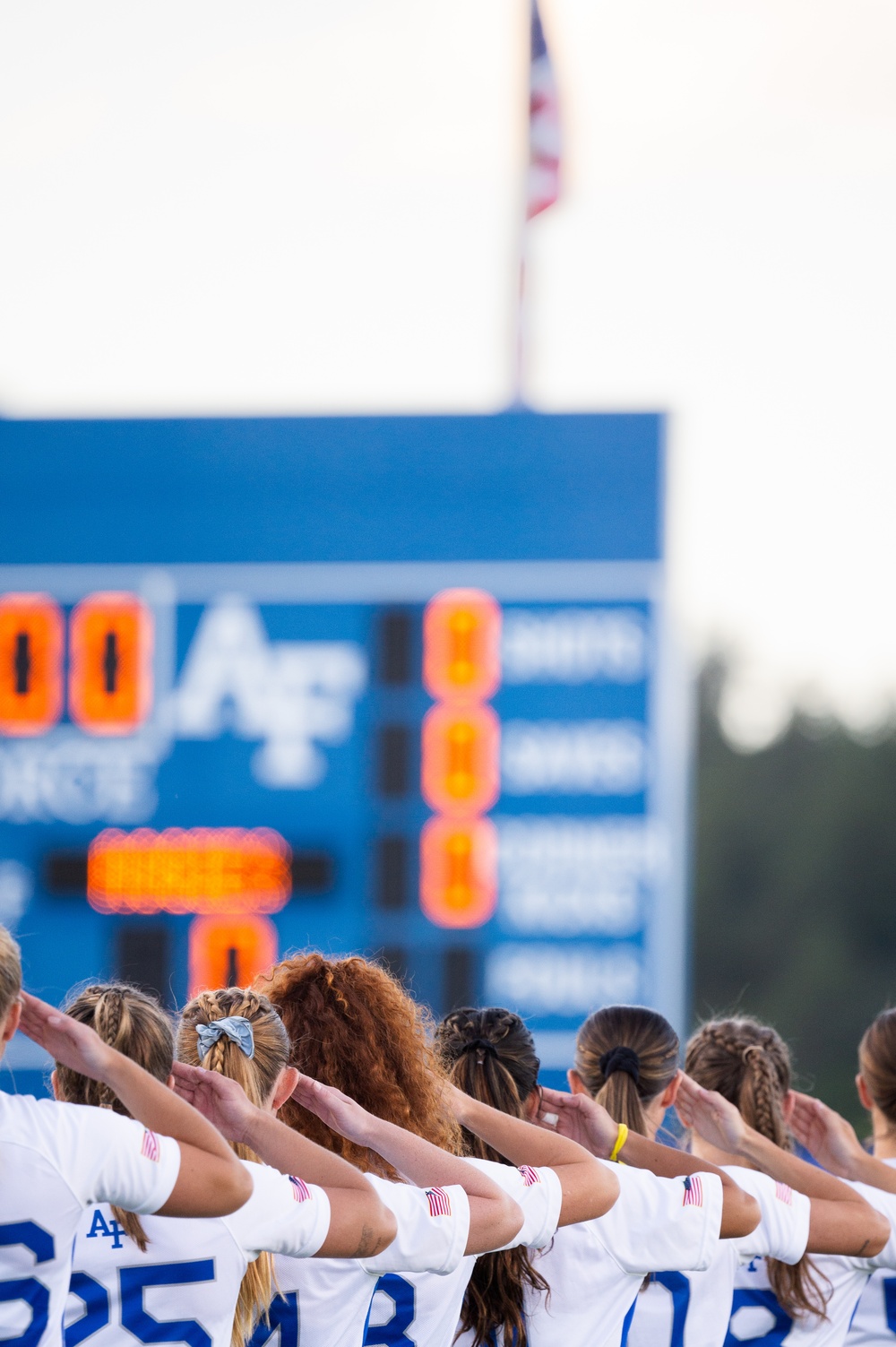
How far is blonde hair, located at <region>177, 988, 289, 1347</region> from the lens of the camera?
2.70m

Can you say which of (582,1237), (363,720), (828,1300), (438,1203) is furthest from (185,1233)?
(363,720)

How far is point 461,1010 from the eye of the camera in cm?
324

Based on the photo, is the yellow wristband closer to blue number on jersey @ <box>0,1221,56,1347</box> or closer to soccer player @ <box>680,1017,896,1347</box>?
soccer player @ <box>680,1017,896,1347</box>

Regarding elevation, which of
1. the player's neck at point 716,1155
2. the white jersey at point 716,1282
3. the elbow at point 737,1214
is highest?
the player's neck at point 716,1155

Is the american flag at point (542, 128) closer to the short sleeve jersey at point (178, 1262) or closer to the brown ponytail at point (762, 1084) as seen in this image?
the brown ponytail at point (762, 1084)

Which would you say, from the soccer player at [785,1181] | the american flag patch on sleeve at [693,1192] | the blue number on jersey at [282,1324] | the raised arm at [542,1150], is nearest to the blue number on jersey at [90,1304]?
the blue number on jersey at [282,1324]

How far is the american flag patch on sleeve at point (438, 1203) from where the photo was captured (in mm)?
2779

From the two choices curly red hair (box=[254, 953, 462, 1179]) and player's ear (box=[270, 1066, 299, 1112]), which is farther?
curly red hair (box=[254, 953, 462, 1179])

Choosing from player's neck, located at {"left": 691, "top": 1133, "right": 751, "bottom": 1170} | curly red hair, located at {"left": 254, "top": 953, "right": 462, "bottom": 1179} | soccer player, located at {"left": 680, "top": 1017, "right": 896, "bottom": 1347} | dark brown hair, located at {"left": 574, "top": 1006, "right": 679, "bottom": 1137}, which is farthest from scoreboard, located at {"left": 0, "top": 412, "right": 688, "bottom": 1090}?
curly red hair, located at {"left": 254, "top": 953, "right": 462, "bottom": 1179}

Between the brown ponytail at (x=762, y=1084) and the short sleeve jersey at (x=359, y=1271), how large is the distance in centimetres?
79

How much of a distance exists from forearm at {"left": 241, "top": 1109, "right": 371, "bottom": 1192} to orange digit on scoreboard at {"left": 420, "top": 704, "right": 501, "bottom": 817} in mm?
6119

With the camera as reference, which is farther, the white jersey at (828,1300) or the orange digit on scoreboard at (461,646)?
the orange digit on scoreboard at (461,646)

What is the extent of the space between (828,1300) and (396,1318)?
95cm

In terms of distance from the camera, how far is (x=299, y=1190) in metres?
2.63
